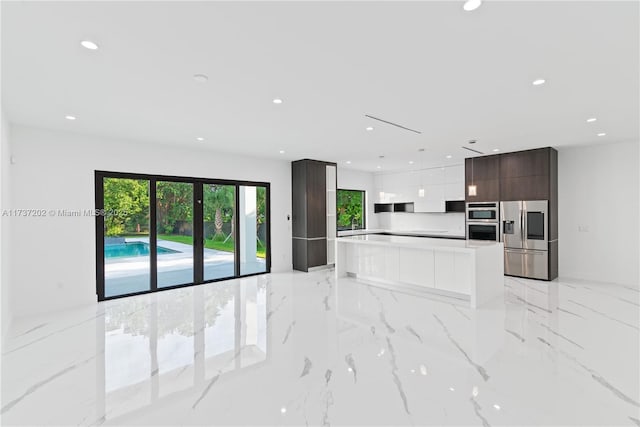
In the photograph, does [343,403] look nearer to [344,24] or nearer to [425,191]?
[344,24]

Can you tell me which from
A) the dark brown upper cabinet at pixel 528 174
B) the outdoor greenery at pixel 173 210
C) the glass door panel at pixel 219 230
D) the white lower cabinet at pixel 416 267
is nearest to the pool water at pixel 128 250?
the outdoor greenery at pixel 173 210

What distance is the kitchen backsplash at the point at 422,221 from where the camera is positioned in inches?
330

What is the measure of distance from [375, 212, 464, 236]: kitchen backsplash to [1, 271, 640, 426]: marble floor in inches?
148

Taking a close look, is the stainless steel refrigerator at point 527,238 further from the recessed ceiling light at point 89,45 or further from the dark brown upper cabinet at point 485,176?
the recessed ceiling light at point 89,45

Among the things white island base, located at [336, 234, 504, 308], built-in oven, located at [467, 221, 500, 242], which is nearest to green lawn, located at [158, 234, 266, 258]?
white island base, located at [336, 234, 504, 308]

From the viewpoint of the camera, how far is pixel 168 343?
10.9ft

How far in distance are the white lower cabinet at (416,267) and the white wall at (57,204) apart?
4.40 m

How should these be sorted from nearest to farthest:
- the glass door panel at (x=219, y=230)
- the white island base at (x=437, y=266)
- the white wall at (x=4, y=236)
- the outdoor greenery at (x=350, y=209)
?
the white wall at (x=4, y=236) < the white island base at (x=437, y=266) < the glass door panel at (x=219, y=230) < the outdoor greenery at (x=350, y=209)

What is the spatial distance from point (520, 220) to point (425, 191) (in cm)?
257

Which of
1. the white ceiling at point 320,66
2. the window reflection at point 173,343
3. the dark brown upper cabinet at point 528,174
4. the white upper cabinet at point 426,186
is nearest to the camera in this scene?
the white ceiling at point 320,66

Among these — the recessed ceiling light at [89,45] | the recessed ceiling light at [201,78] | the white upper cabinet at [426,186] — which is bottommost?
the white upper cabinet at [426,186]

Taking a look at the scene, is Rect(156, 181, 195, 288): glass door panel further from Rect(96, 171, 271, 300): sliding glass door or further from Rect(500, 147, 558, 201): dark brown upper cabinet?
Rect(500, 147, 558, 201): dark brown upper cabinet

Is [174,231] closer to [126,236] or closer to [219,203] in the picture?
[126,236]

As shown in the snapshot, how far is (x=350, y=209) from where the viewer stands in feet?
31.0
